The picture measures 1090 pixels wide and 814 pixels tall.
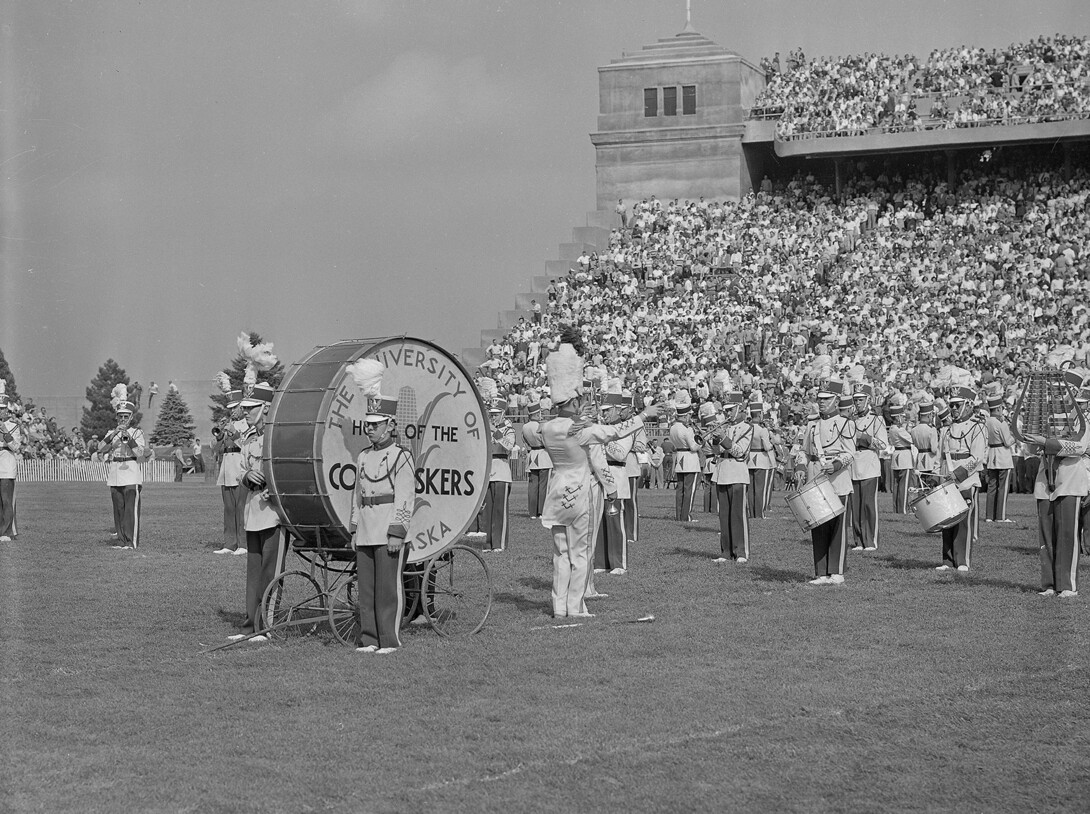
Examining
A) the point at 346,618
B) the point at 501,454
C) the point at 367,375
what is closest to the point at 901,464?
the point at 501,454

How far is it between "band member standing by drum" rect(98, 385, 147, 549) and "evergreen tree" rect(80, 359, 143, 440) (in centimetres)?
4938

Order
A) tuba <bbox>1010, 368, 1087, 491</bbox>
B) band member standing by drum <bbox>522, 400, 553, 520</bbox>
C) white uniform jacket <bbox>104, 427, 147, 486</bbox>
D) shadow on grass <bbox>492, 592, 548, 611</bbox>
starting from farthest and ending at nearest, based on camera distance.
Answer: band member standing by drum <bbox>522, 400, 553, 520</bbox> → white uniform jacket <bbox>104, 427, 147, 486</bbox> → shadow on grass <bbox>492, 592, 548, 611</bbox> → tuba <bbox>1010, 368, 1087, 491</bbox>

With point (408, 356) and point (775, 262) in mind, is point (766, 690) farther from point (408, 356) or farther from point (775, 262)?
point (775, 262)

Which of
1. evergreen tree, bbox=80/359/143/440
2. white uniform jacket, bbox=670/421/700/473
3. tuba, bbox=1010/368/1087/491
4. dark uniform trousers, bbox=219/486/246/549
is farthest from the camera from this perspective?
evergreen tree, bbox=80/359/143/440

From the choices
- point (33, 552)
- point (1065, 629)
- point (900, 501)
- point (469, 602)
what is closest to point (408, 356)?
point (469, 602)

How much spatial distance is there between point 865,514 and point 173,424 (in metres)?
50.0

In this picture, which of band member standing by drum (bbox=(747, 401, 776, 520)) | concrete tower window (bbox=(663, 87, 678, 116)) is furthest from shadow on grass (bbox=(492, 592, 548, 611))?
concrete tower window (bbox=(663, 87, 678, 116))

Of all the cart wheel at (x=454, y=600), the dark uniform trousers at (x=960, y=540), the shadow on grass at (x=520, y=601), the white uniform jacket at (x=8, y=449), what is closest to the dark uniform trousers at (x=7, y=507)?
the white uniform jacket at (x=8, y=449)

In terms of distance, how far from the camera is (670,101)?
155ft

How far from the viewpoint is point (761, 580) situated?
1423 centimetres

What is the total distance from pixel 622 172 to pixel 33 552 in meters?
32.0

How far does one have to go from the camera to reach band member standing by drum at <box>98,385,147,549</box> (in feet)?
59.9

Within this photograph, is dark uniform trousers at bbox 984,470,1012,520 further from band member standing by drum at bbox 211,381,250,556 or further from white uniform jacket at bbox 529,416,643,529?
white uniform jacket at bbox 529,416,643,529

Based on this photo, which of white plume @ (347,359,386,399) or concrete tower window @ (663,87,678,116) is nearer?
white plume @ (347,359,386,399)
